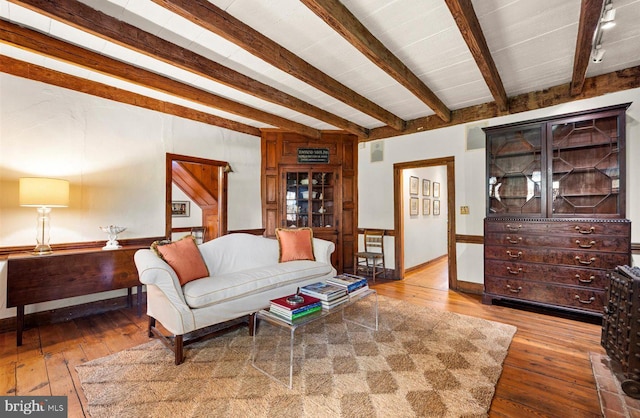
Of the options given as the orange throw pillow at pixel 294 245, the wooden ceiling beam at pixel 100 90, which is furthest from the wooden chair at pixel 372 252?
the wooden ceiling beam at pixel 100 90

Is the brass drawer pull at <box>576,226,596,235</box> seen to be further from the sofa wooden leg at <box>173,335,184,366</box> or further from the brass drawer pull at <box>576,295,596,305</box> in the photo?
the sofa wooden leg at <box>173,335,184,366</box>

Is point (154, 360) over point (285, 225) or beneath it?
beneath

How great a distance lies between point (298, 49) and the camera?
2.57 metres

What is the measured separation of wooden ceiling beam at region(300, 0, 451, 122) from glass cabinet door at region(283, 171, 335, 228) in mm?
2354

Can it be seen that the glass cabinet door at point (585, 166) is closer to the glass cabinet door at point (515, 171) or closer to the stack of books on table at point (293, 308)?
the glass cabinet door at point (515, 171)

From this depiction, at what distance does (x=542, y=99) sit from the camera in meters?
3.52

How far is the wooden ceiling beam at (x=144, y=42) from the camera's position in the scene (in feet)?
6.37

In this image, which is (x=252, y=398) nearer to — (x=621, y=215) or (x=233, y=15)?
(x=233, y=15)

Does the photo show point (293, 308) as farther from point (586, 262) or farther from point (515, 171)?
point (515, 171)

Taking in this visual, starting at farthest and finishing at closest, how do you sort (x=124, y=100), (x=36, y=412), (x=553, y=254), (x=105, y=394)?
(x=124, y=100) < (x=553, y=254) < (x=105, y=394) < (x=36, y=412)

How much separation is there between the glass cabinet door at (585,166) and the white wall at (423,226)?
7.26ft

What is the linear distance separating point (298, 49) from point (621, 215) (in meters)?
3.49

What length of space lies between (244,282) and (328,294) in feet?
2.92

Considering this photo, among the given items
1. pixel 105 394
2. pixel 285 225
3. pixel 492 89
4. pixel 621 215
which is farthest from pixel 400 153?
pixel 105 394
